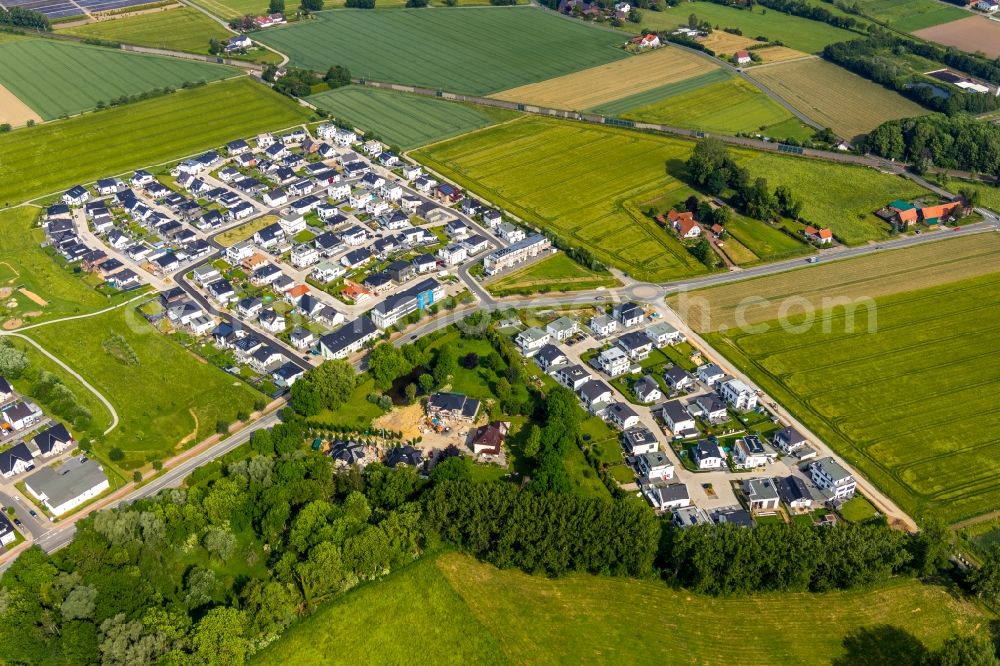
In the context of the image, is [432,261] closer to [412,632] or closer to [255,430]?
[255,430]

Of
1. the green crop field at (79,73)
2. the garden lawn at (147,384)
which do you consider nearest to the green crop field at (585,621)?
the garden lawn at (147,384)

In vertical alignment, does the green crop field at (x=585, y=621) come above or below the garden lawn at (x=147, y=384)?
below

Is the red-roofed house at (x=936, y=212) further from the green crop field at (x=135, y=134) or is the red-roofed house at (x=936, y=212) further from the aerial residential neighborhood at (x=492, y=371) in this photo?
the green crop field at (x=135, y=134)

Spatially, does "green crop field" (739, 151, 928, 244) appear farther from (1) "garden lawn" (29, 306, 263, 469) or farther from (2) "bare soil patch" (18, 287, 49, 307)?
(2) "bare soil patch" (18, 287, 49, 307)

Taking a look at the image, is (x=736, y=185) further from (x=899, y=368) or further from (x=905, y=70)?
(x=905, y=70)

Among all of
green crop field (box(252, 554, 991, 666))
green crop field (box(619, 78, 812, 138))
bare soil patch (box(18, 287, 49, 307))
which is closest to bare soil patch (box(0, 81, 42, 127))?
bare soil patch (box(18, 287, 49, 307))

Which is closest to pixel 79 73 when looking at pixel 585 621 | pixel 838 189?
pixel 838 189
